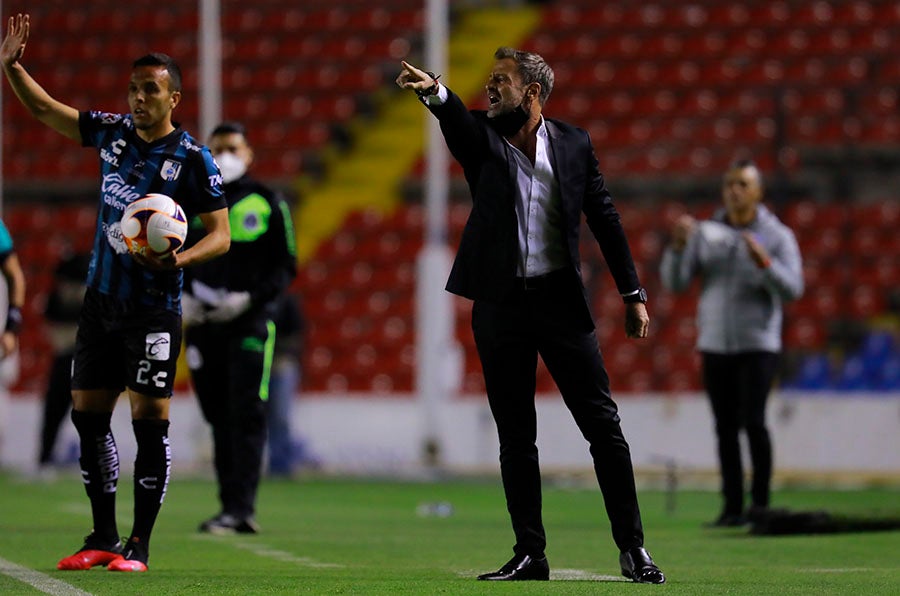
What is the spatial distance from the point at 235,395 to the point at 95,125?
259cm

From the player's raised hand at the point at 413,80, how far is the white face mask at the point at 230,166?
3.47 metres

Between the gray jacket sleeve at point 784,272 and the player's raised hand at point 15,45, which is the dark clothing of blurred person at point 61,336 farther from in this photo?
the player's raised hand at point 15,45

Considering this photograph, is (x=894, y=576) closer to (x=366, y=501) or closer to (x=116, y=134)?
(x=116, y=134)

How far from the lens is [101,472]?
6852 millimetres

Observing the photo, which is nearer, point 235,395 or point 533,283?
point 533,283

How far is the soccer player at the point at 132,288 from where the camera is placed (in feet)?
21.8

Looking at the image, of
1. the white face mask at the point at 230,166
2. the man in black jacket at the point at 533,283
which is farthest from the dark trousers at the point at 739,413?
the man in black jacket at the point at 533,283

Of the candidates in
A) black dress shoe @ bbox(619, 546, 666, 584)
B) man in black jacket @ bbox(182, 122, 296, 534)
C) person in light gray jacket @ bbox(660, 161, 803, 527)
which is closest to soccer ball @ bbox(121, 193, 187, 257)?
black dress shoe @ bbox(619, 546, 666, 584)

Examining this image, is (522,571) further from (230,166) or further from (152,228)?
(230,166)

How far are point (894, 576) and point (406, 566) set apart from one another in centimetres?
191

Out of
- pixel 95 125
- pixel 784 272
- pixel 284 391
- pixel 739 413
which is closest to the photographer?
pixel 95 125

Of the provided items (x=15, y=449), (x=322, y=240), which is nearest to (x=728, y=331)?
(x=15, y=449)

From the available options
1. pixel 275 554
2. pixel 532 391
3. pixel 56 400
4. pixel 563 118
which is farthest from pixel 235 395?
pixel 563 118

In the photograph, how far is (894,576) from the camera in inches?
261
